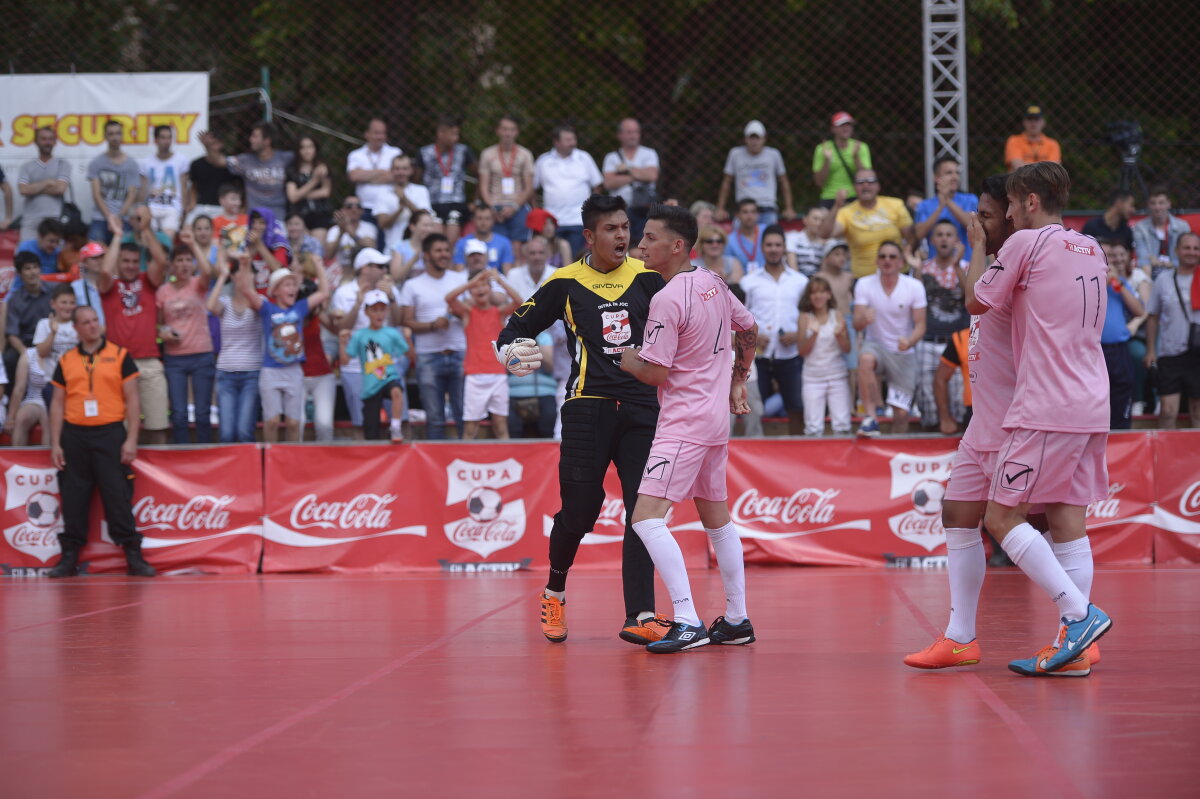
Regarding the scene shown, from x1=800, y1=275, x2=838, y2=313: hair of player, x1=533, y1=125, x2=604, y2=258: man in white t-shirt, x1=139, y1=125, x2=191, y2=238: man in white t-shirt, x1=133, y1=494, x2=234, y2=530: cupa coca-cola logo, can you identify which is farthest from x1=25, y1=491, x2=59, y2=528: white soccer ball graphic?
x1=800, y1=275, x2=838, y2=313: hair of player

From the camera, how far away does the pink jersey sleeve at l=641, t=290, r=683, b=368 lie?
664 cm

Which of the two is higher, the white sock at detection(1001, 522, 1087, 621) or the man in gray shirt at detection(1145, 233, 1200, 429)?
the man in gray shirt at detection(1145, 233, 1200, 429)

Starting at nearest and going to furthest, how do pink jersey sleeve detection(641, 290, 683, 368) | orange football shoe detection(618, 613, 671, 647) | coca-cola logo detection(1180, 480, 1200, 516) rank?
pink jersey sleeve detection(641, 290, 683, 368) < orange football shoe detection(618, 613, 671, 647) < coca-cola logo detection(1180, 480, 1200, 516)

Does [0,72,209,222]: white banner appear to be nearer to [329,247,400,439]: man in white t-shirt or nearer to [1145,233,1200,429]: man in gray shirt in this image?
[329,247,400,439]: man in white t-shirt

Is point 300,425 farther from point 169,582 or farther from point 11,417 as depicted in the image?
point 11,417

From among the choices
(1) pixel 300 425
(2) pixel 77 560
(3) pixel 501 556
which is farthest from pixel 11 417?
(3) pixel 501 556

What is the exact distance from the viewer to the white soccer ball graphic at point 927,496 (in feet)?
40.9

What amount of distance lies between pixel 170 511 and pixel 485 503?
307 cm

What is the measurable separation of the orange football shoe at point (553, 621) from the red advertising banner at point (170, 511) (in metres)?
6.19

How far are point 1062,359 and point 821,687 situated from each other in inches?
69.4

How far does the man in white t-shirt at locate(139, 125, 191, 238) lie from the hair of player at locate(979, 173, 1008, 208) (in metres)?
11.8

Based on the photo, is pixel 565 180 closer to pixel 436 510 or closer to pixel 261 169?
pixel 261 169

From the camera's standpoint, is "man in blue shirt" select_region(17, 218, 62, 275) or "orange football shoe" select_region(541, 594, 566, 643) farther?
"man in blue shirt" select_region(17, 218, 62, 275)

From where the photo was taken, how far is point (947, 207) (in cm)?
1455
